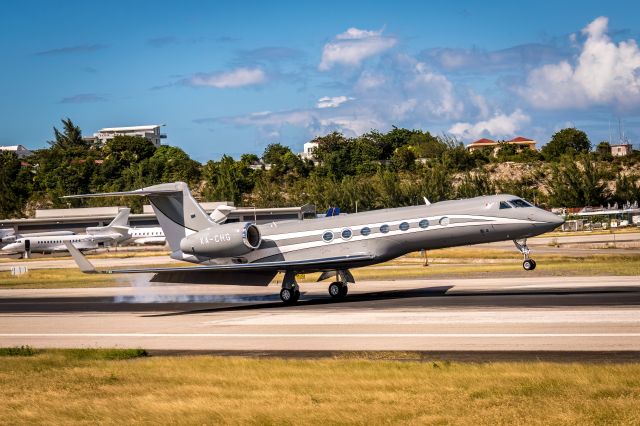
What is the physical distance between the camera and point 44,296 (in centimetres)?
3938

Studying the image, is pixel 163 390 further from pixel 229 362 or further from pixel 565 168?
pixel 565 168

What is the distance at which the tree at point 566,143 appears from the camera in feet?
495

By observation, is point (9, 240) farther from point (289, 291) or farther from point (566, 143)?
point (566, 143)

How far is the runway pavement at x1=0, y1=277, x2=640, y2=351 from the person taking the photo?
63.2 feet

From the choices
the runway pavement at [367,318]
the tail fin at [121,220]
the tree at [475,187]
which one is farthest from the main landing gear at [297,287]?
the tree at [475,187]

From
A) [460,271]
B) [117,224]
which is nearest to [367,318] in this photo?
[460,271]

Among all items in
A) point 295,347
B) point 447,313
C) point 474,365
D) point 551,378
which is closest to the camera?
point 551,378

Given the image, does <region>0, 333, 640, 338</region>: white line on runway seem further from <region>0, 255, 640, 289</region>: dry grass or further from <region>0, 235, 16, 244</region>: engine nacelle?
<region>0, 235, 16, 244</region>: engine nacelle

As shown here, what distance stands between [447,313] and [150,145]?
14959cm

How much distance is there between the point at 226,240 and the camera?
31234mm

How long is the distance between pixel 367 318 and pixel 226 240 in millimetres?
8590

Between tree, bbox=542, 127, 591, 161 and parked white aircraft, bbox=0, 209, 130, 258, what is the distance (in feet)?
264

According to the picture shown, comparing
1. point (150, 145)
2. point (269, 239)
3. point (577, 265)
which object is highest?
point (150, 145)

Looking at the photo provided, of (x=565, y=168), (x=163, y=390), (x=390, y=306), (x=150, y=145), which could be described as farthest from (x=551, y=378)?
(x=150, y=145)
